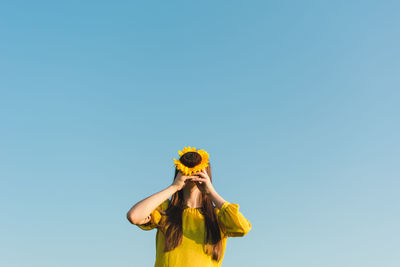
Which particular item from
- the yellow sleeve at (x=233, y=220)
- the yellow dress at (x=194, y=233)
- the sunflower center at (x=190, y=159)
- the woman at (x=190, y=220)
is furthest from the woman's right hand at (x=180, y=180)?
the yellow sleeve at (x=233, y=220)

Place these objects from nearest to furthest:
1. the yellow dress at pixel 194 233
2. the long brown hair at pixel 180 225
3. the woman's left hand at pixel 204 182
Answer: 1. the yellow dress at pixel 194 233
2. the long brown hair at pixel 180 225
3. the woman's left hand at pixel 204 182

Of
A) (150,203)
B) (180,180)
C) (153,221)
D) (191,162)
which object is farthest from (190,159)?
(153,221)

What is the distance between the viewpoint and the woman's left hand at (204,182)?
5754 mm

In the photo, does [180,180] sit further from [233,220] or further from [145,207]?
[233,220]

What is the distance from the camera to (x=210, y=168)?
19.8 feet

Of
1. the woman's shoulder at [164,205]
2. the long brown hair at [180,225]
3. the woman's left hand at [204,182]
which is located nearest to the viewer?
the long brown hair at [180,225]

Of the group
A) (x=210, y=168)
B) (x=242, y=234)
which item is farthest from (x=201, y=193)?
(x=242, y=234)

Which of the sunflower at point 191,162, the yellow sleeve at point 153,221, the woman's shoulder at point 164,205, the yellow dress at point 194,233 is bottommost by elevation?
the yellow dress at point 194,233

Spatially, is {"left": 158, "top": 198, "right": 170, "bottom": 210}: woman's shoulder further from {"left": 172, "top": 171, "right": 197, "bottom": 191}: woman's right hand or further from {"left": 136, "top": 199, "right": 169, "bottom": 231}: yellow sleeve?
{"left": 172, "top": 171, "right": 197, "bottom": 191}: woman's right hand

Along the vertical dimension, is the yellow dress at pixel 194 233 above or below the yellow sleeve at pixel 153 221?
below

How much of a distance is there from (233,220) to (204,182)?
557 millimetres

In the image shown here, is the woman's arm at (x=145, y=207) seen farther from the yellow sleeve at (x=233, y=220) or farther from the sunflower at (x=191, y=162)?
the yellow sleeve at (x=233, y=220)

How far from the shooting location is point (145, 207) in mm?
5602

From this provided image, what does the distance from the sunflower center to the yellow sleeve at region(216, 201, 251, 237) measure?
58 centimetres
